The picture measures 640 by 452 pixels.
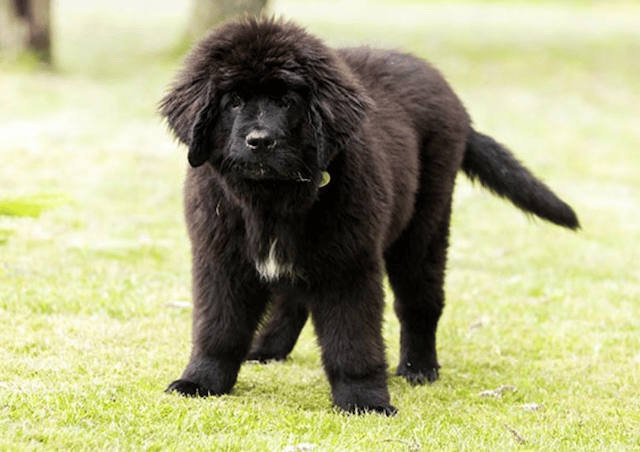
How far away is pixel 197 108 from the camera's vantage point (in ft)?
16.1

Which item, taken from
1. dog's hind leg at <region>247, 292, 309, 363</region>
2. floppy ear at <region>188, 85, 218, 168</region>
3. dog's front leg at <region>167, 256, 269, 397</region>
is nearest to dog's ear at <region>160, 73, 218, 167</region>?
floppy ear at <region>188, 85, 218, 168</region>

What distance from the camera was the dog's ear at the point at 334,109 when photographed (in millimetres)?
4863

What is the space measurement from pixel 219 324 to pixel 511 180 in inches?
98.9

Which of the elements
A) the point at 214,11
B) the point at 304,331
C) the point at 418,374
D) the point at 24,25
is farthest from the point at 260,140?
the point at 214,11

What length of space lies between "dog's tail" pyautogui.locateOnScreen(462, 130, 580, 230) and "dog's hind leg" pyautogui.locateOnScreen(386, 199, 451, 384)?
2.11ft

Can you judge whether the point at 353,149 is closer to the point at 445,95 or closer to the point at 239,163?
the point at 239,163

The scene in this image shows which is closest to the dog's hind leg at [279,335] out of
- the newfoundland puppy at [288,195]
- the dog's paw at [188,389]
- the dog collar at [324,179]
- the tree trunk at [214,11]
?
the newfoundland puppy at [288,195]

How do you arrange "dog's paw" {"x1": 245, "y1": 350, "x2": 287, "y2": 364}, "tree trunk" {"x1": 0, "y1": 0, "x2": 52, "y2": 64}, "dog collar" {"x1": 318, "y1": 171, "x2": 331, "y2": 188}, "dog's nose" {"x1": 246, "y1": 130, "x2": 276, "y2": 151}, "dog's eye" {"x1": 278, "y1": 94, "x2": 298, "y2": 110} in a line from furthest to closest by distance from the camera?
"tree trunk" {"x1": 0, "y1": 0, "x2": 52, "y2": 64} < "dog's paw" {"x1": 245, "y1": 350, "x2": 287, "y2": 364} < "dog collar" {"x1": 318, "y1": 171, "x2": 331, "y2": 188} < "dog's eye" {"x1": 278, "y1": 94, "x2": 298, "y2": 110} < "dog's nose" {"x1": 246, "y1": 130, "x2": 276, "y2": 151}

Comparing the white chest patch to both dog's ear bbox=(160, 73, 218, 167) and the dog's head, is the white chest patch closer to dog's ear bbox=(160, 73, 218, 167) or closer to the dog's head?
the dog's head

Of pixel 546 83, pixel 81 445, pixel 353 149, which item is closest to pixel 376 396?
pixel 353 149

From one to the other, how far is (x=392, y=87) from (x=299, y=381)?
185 cm

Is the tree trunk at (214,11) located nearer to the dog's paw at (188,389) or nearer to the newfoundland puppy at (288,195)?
the newfoundland puppy at (288,195)

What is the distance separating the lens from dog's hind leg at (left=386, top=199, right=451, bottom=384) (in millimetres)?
6266

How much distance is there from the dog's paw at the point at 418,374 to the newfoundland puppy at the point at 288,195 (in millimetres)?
894
